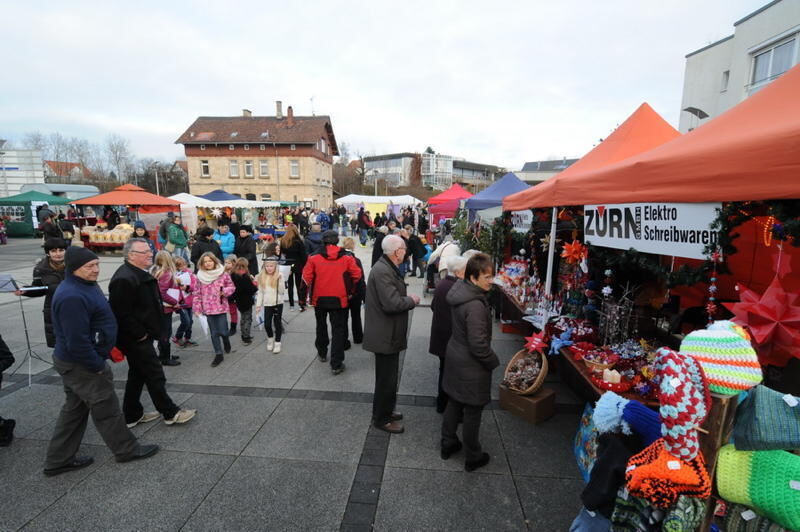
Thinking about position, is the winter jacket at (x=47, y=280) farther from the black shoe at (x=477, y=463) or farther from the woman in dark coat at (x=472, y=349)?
the black shoe at (x=477, y=463)

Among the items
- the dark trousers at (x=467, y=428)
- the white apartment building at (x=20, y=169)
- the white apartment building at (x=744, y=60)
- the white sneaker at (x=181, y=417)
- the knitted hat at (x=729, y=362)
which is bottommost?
the white sneaker at (x=181, y=417)

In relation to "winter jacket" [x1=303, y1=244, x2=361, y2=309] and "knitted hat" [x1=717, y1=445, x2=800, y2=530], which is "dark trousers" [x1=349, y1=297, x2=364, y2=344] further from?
"knitted hat" [x1=717, y1=445, x2=800, y2=530]

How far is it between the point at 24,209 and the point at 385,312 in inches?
1112

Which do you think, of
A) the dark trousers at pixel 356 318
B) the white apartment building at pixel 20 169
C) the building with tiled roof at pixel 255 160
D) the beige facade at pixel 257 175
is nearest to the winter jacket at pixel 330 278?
the dark trousers at pixel 356 318

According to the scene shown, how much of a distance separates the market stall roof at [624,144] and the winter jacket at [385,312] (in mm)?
1775

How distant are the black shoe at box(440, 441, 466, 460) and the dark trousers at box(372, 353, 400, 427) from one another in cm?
64

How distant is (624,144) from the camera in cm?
376

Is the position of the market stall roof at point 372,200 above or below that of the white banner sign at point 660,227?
above

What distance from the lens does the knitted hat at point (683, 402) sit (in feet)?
4.73

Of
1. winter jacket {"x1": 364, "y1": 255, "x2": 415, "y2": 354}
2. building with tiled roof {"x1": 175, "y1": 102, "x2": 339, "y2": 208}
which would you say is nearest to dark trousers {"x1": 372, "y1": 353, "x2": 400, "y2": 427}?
winter jacket {"x1": 364, "y1": 255, "x2": 415, "y2": 354}

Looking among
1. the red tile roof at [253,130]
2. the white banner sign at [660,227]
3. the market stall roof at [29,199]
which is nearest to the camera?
the white banner sign at [660,227]

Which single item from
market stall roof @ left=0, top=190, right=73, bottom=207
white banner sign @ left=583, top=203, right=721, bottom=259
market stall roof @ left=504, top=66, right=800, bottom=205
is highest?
market stall roof @ left=0, top=190, right=73, bottom=207

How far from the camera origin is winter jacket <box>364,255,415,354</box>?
129 inches

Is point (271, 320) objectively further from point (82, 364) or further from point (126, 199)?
point (126, 199)
